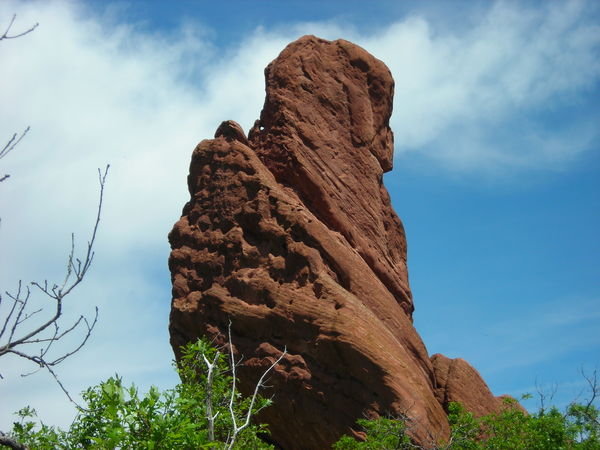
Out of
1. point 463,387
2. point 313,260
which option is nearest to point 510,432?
point 463,387

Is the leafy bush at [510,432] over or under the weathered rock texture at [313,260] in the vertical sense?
under

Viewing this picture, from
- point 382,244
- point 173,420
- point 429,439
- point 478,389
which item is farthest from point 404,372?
point 173,420

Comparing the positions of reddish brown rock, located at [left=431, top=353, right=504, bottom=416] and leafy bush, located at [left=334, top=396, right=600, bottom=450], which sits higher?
reddish brown rock, located at [left=431, top=353, right=504, bottom=416]

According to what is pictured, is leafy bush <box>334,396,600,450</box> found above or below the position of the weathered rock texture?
below

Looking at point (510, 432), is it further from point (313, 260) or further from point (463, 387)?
point (313, 260)

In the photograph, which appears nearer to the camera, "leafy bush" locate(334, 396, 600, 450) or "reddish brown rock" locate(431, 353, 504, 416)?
"leafy bush" locate(334, 396, 600, 450)

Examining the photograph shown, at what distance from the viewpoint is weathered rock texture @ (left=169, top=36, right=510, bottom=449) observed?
70.6 feet

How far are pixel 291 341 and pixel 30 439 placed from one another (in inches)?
283

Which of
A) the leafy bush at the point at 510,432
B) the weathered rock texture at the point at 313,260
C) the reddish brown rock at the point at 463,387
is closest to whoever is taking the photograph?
the leafy bush at the point at 510,432

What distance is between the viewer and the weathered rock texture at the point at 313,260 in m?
21.5

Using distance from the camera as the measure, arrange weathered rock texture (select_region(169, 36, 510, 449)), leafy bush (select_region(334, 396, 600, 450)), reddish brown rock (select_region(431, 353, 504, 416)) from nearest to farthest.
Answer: leafy bush (select_region(334, 396, 600, 450)) < weathered rock texture (select_region(169, 36, 510, 449)) < reddish brown rock (select_region(431, 353, 504, 416))

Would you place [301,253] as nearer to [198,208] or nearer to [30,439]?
[198,208]

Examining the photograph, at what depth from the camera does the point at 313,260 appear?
2270 cm

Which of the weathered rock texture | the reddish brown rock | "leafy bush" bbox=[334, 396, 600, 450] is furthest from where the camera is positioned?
the reddish brown rock
